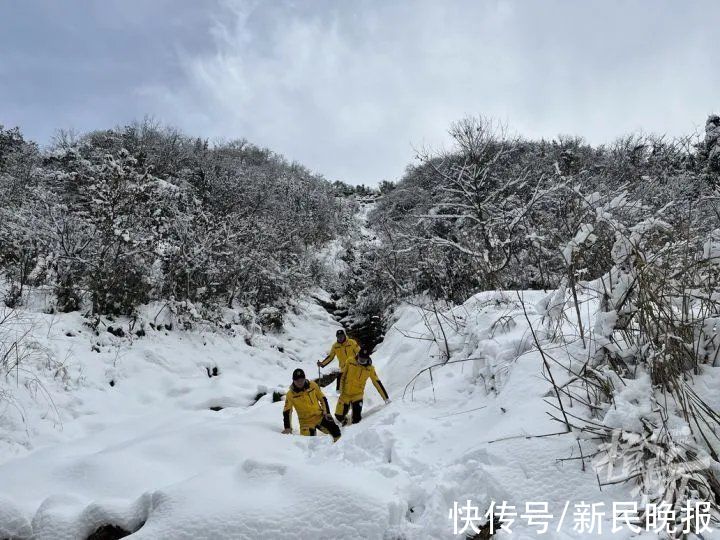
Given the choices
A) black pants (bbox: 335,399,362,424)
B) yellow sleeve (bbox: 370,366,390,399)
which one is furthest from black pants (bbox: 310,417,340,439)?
yellow sleeve (bbox: 370,366,390,399)

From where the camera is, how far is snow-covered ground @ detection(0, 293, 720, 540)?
282 cm

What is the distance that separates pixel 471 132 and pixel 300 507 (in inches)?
461

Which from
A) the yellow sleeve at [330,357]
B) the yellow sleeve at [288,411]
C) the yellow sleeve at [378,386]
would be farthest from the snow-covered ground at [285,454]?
the yellow sleeve at [330,357]

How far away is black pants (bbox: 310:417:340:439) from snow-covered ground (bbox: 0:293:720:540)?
405 mm

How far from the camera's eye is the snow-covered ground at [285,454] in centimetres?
282

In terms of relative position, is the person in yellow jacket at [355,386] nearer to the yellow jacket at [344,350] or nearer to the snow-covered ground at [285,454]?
the snow-covered ground at [285,454]

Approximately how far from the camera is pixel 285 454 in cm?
420

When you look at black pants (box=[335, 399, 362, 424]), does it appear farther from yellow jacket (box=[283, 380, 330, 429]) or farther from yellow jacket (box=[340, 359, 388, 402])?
yellow jacket (box=[283, 380, 330, 429])

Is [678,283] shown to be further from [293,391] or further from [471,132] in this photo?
[471,132]

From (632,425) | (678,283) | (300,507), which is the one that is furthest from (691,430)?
(300,507)

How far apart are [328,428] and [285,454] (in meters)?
1.27

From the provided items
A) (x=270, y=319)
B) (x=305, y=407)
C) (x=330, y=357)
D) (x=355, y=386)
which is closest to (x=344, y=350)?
(x=330, y=357)

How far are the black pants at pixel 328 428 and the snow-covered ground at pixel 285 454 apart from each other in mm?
405

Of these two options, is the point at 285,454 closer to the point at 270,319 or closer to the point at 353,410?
the point at 353,410
